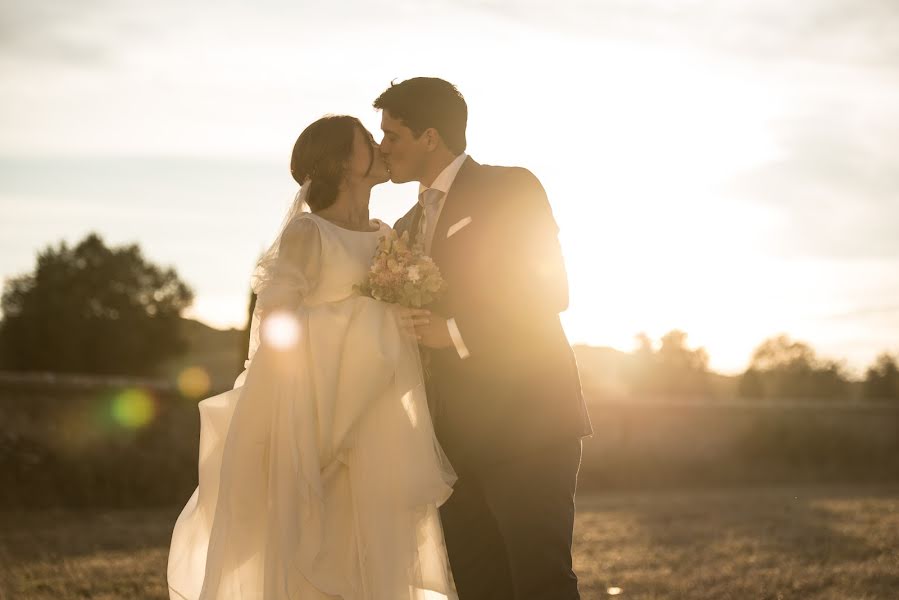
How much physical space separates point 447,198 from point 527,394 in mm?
944

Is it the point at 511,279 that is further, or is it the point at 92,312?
the point at 92,312

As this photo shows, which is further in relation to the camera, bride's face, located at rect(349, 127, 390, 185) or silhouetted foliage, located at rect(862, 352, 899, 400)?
silhouetted foliage, located at rect(862, 352, 899, 400)

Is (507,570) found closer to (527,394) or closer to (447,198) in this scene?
(527,394)

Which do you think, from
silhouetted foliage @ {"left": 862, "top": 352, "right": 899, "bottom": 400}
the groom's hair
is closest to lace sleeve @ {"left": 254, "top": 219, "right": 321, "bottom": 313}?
the groom's hair

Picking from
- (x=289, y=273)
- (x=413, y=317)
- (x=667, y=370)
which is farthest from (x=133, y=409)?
(x=667, y=370)

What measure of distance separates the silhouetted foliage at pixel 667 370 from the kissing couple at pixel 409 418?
44346 mm

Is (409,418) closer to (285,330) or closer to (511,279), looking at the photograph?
(285,330)

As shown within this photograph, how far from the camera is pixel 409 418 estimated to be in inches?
184

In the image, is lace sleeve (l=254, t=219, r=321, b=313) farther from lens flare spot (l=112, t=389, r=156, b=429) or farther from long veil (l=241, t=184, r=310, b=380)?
lens flare spot (l=112, t=389, r=156, b=429)

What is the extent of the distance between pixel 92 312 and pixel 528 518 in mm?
56434

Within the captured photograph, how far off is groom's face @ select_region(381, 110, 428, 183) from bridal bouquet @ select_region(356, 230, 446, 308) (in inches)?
19.4

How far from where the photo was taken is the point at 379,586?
14.8 feet

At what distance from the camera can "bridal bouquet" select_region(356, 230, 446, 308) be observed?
4391 mm

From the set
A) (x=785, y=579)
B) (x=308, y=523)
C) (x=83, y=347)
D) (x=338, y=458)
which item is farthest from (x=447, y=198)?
(x=83, y=347)
